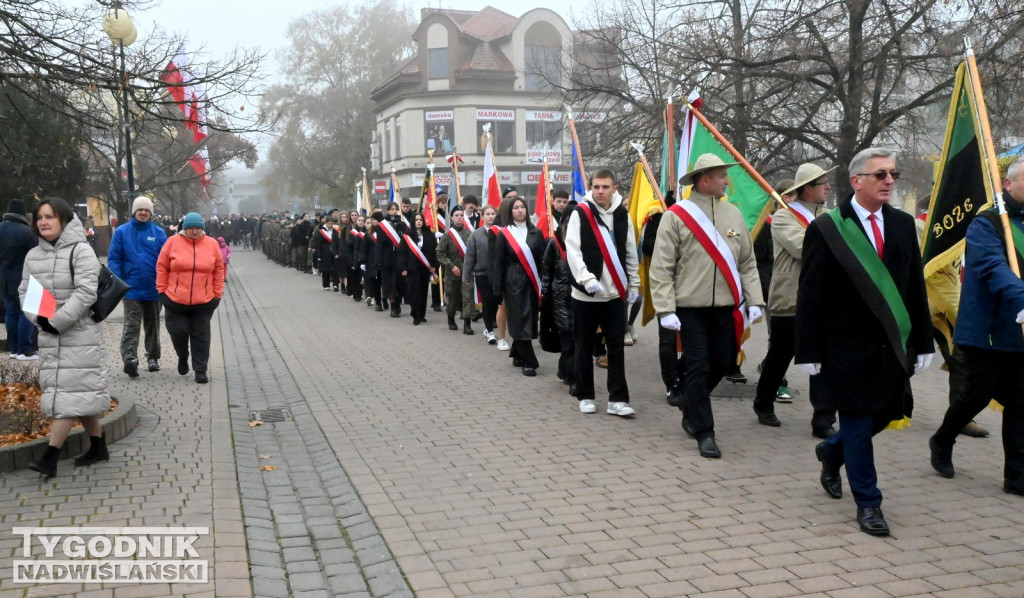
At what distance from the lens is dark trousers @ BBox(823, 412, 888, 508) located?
511 centimetres

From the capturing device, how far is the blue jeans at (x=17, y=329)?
11969 mm

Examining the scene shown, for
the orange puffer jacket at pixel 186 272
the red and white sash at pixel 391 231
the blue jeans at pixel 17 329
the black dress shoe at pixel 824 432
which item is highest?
the red and white sash at pixel 391 231

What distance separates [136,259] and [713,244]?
6345mm

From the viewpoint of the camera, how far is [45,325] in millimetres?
6277

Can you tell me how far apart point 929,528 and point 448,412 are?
4.28 metres

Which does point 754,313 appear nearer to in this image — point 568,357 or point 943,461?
point 943,461

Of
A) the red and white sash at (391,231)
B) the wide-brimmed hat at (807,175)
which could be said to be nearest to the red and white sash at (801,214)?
the wide-brimmed hat at (807,175)

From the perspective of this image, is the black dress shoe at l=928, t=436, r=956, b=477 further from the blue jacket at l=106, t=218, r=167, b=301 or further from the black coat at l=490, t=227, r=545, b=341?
the blue jacket at l=106, t=218, r=167, b=301

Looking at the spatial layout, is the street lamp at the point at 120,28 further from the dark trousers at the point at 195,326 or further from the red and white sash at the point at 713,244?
the red and white sash at the point at 713,244

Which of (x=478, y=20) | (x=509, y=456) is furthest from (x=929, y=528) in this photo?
(x=478, y=20)

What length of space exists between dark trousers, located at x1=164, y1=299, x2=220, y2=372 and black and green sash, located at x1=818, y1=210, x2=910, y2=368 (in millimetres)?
6757

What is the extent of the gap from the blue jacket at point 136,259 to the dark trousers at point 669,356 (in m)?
5.30

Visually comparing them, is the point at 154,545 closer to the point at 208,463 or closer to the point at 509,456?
the point at 208,463

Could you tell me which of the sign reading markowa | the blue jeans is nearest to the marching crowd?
the sign reading markowa
